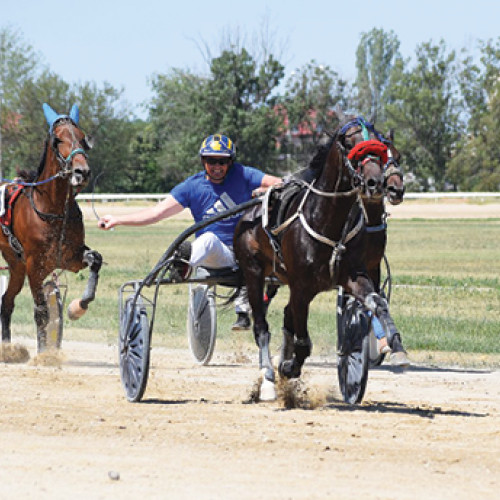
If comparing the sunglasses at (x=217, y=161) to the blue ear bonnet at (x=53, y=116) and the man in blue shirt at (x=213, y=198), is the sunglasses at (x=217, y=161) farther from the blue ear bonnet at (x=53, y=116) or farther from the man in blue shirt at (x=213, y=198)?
the blue ear bonnet at (x=53, y=116)

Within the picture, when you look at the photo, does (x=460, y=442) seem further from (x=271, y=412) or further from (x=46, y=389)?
(x=46, y=389)

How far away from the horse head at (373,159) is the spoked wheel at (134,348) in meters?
2.10

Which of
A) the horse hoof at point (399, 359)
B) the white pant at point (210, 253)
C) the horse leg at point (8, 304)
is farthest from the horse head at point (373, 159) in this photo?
the horse leg at point (8, 304)

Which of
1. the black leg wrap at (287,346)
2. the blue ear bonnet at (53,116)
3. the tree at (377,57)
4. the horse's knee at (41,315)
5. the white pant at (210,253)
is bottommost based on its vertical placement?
the horse's knee at (41,315)

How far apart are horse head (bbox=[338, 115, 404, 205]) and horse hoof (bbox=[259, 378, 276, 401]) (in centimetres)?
190

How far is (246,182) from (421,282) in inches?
436

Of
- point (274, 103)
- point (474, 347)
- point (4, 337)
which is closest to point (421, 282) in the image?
point (474, 347)

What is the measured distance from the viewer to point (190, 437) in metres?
6.98

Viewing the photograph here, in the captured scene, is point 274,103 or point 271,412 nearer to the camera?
point 271,412

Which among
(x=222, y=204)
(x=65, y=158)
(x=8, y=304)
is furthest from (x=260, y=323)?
(x=8, y=304)

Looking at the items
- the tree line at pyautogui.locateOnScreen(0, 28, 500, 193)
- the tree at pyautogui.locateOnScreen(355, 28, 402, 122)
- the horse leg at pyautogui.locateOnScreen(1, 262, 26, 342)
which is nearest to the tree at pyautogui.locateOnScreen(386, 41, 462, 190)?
the tree line at pyautogui.locateOnScreen(0, 28, 500, 193)

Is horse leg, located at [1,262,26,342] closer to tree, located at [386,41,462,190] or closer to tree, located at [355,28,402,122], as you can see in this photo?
tree, located at [386,41,462,190]

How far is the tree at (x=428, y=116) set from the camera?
229 ft

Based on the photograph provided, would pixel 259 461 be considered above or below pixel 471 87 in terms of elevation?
below
